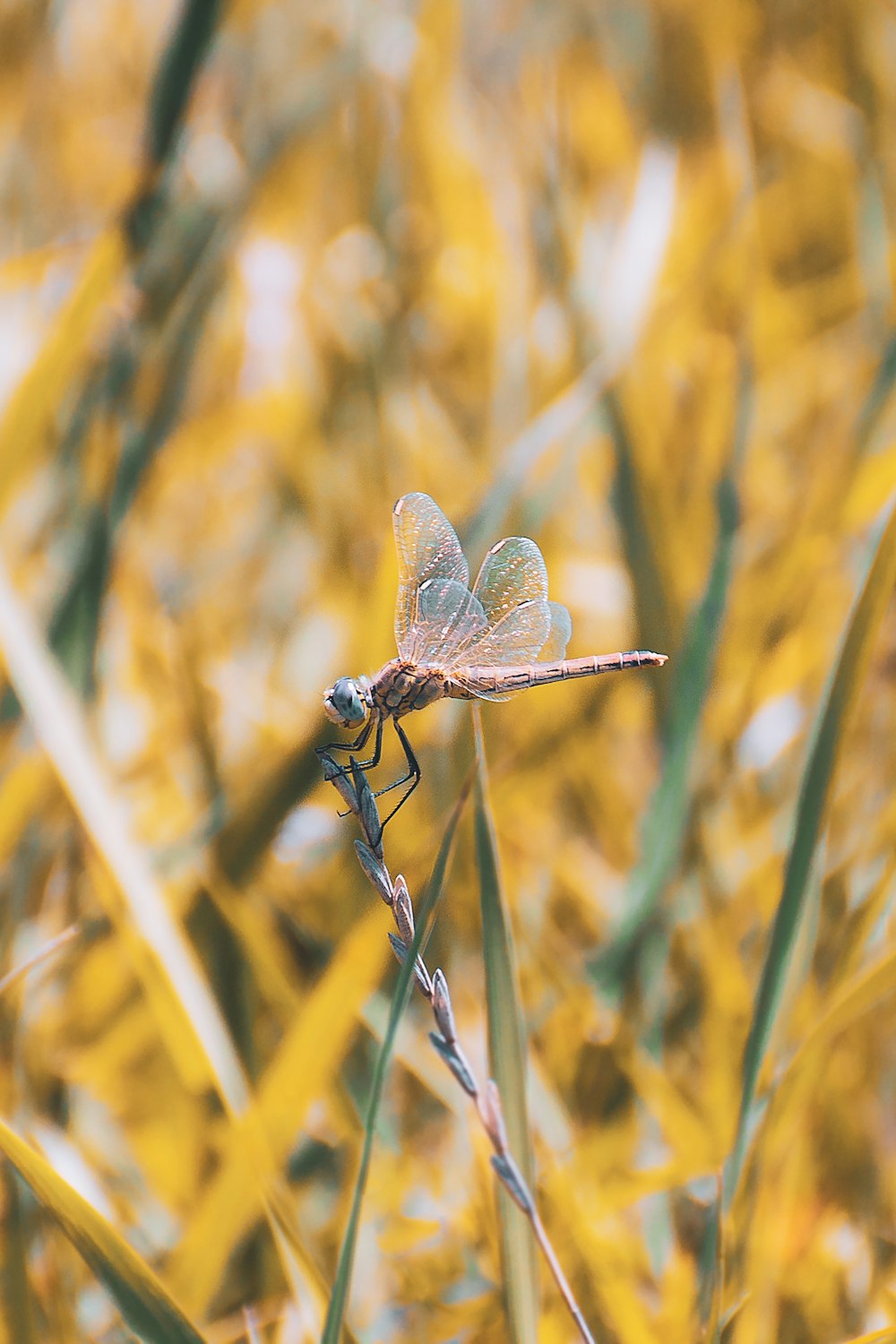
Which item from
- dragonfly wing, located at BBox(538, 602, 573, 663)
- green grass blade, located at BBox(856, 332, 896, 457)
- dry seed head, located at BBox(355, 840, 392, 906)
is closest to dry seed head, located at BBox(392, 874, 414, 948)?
dry seed head, located at BBox(355, 840, 392, 906)

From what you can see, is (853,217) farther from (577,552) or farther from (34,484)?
(34,484)

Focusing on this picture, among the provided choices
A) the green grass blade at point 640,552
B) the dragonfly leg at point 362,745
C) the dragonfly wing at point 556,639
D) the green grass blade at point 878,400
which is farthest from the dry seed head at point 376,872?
the green grass blade at point 878,400

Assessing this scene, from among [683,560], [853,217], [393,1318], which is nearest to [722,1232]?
[393,1318]

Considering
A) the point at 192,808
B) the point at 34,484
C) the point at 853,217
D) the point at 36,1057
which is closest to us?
the point at 36,1057

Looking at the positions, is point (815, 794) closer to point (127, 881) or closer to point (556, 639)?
point (556, 639)

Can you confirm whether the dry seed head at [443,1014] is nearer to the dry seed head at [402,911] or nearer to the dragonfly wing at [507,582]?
the dry seed head at [402,911]

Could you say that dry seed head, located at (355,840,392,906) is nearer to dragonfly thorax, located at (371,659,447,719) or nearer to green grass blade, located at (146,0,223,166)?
dragonfly thorax, located at (371,659,447,719)
